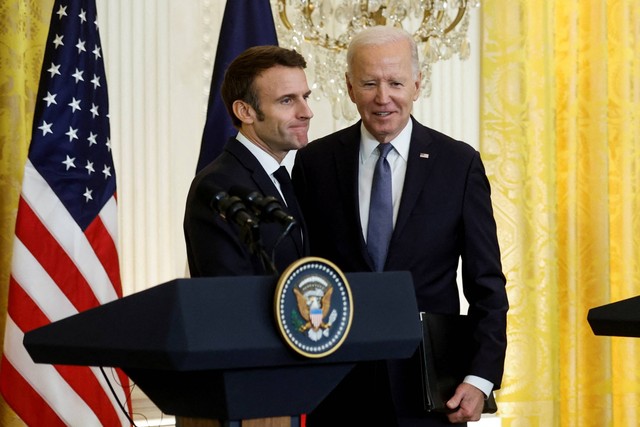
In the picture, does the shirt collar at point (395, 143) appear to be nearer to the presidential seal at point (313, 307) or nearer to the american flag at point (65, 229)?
the presidential seal at point (313, 307)

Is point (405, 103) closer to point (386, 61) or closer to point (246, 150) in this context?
point (386, 61)

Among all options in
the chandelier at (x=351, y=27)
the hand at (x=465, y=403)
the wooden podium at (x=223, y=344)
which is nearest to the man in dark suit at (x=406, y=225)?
the hand at (x=465, y=403)

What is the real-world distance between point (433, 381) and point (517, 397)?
8.95 ft

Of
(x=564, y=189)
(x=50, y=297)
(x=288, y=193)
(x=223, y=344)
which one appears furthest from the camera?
(x=564, y=189)

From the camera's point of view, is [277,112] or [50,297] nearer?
[277,112]

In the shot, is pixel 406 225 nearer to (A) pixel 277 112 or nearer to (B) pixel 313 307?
(A) pixel 277 112

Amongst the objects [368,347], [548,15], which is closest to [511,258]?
[548,15]

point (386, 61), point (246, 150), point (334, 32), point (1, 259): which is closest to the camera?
point (246, 150)

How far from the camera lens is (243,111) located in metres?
2.53

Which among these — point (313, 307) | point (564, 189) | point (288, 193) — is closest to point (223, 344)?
point (313, 307)

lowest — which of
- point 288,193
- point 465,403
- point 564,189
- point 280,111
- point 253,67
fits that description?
point 465,403

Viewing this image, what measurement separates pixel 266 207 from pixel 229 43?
2.72 metres

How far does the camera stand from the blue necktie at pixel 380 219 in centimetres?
262

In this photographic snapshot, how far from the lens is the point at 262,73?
2.53 metres
